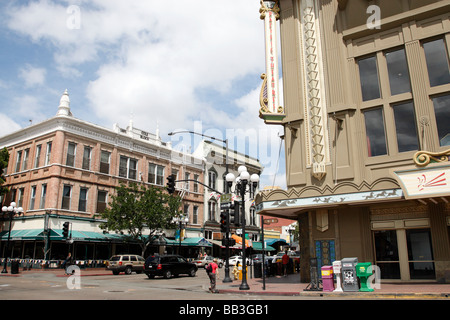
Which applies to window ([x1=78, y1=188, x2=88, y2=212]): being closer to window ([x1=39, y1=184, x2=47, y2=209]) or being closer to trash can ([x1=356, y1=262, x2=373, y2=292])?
window ([x1=39, y1=184, x2=47, y2=209])

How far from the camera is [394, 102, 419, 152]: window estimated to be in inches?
717

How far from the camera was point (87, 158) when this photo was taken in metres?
36.8

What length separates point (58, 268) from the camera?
32094mm

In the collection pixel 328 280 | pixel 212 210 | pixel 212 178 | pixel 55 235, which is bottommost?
pixel 328 280

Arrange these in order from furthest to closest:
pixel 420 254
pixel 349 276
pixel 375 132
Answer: pixel 375 132 → pixel 420 254 → pixel 349 276

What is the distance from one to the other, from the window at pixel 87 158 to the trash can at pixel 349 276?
28143 millimetres

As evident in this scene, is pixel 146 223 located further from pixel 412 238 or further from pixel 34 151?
pixel 412 238

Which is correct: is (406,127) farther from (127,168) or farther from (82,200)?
(127,168)

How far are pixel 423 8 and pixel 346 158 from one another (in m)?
8.21

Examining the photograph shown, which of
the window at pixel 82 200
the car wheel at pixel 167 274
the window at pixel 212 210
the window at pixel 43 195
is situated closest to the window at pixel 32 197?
the window at pixel 43 195

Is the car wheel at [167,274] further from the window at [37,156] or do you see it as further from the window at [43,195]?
the window at [37,156]

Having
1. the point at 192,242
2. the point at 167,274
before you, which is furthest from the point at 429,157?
the point at 192,242

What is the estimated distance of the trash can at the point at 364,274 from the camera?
1481cm

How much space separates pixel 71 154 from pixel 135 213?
8.18 metres
